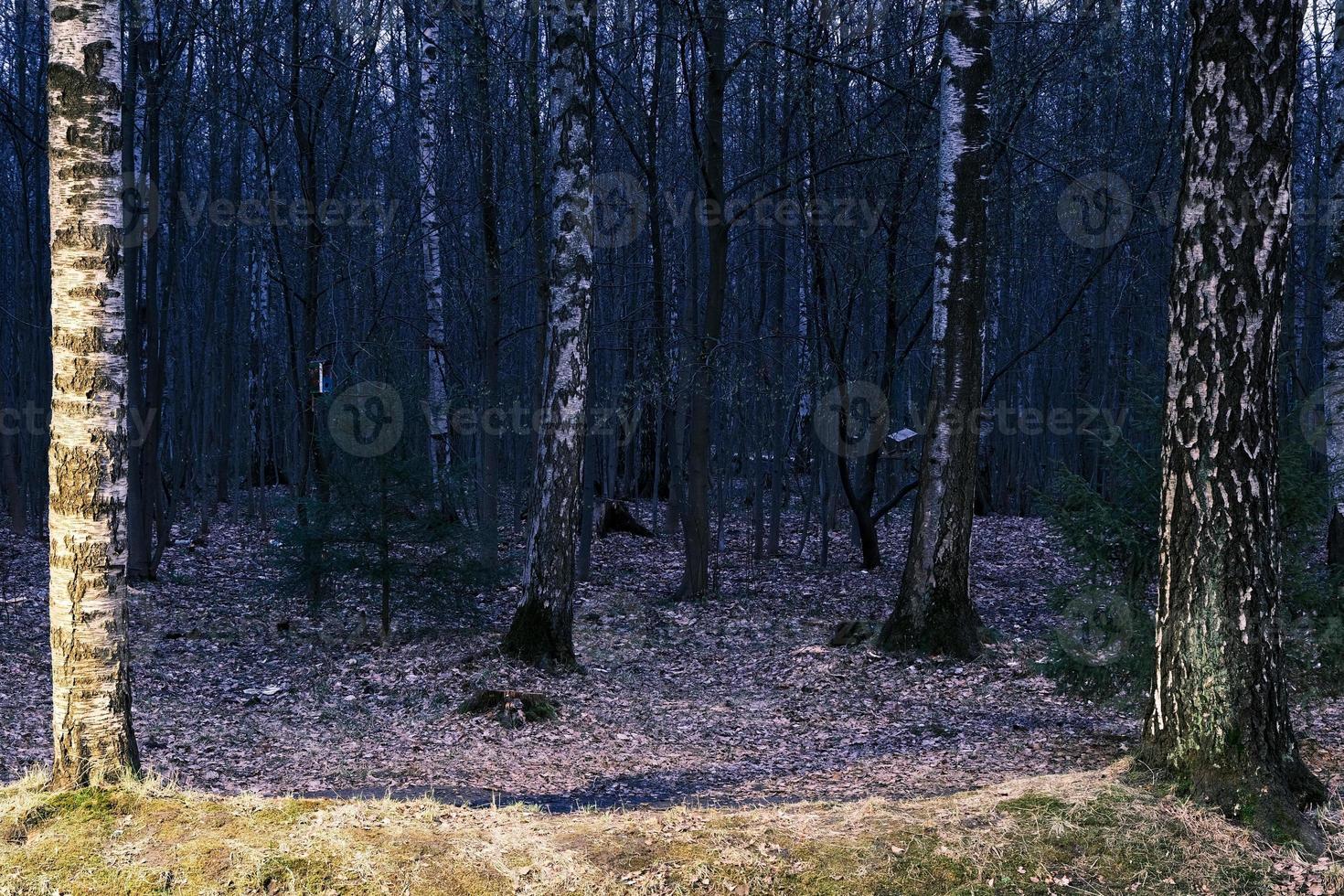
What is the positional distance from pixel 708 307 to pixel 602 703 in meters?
5.69

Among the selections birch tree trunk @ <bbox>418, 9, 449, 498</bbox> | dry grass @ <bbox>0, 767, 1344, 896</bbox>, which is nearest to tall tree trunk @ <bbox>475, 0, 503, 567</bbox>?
birch tree trunk @ <bbox>418, 9, 449, 498</bbox>

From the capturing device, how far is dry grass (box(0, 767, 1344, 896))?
4215mm

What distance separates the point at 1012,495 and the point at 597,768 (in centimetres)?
1947

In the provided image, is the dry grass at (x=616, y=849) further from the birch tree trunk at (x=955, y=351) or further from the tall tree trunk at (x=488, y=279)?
the tall tree trunk at (x=488, y=279)

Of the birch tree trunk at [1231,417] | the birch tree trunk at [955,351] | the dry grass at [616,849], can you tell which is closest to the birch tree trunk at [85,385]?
the dry grass at [616,849]

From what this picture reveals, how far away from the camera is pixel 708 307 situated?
13.3 m

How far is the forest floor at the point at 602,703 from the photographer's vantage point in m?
7.07

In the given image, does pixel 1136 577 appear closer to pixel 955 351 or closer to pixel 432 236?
pixel 955 351

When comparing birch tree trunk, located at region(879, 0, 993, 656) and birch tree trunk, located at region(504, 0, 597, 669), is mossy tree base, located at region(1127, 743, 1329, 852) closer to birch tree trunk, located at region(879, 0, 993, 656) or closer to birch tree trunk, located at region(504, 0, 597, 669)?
birch tree trunk, located at region(879, 0, 993, 656)

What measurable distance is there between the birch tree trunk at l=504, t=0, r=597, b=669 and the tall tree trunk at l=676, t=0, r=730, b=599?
3106mm

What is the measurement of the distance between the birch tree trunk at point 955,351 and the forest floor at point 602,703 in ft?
1.76

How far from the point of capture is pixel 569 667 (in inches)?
396

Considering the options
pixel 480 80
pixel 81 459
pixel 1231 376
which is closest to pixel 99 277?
pixel 81 459

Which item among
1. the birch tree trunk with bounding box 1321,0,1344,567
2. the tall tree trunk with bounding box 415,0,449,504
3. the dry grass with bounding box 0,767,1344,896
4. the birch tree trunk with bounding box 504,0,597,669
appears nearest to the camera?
the dry grass with bounding box 0,767,1344,896
